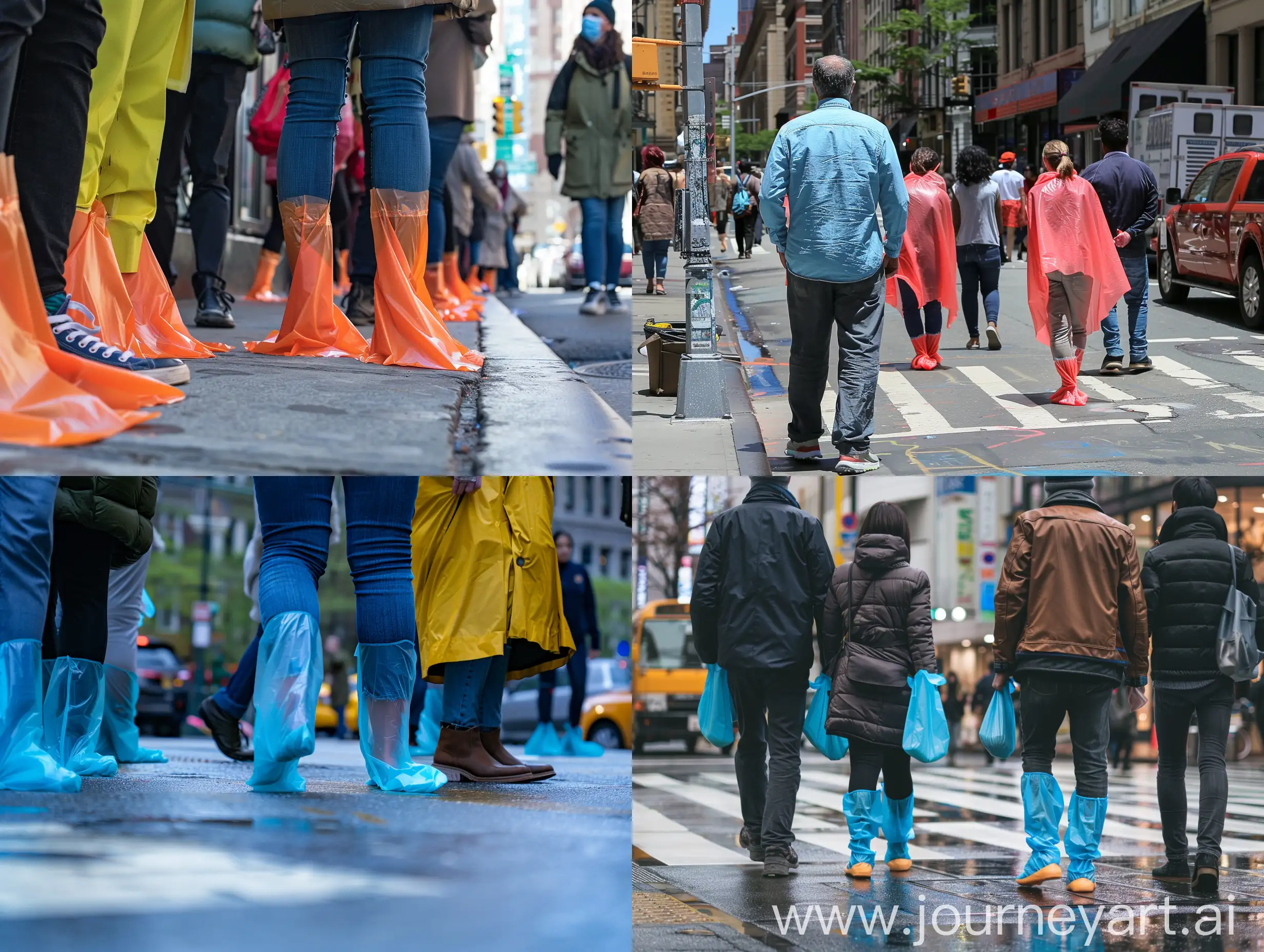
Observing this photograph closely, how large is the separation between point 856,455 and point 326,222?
2.81 m

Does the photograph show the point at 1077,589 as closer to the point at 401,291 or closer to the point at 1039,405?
the point at 401,291

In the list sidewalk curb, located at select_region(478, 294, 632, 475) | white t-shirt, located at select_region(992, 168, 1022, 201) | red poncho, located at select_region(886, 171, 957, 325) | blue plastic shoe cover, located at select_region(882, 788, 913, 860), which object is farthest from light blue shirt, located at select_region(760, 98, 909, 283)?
white t-shirt, located at select_region(992, 168, 1022, 201)

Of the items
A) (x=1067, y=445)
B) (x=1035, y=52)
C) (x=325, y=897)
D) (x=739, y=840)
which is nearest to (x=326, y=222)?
(x=325, y=897)

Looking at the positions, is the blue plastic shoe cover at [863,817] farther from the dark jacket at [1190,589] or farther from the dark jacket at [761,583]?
the dark jacket at [1190,589]

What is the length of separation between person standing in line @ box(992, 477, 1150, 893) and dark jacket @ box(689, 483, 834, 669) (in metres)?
0.66

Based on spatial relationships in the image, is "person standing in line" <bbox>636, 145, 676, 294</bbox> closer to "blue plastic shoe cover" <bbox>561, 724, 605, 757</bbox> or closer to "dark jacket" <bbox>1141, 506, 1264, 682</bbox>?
"blue plastic shoe cover" <bbox>561, 724, 605, 757</bbox>

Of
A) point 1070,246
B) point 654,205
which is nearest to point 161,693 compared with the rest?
point 654,205

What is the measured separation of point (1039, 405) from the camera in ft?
26.9

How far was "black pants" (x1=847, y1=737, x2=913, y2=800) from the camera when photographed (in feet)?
16.0

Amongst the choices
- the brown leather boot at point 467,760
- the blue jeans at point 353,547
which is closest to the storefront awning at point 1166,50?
the brown leather boot at point 467,760

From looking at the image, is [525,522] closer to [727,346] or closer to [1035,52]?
[727,346]

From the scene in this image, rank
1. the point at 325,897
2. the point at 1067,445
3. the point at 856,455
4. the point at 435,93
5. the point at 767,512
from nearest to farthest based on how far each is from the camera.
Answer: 1. the point at 325,897
2. the point at 767,512
3. the point at 435,93
4. the point at 856,455
5. the point at 1067,445

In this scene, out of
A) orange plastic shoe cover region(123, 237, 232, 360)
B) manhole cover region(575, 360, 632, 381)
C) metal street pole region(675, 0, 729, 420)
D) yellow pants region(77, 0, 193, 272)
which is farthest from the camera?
metal street pole region(675, 0, 729, 420)

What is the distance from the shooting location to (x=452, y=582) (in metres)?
4.26
